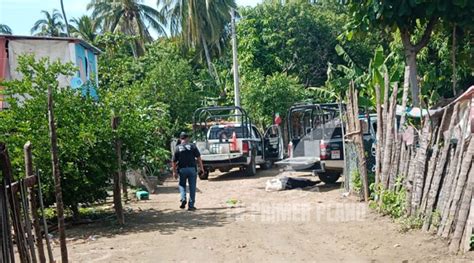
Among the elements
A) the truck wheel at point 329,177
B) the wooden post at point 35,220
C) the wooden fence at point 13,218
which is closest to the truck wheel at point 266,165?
the truck wheel at point 329,177

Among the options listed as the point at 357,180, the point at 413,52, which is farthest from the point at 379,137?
the point at 413,52

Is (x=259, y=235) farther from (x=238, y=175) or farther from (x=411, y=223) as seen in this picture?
(x=238, y=175)

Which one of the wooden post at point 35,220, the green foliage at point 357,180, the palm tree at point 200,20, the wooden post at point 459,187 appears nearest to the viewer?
the wooden post at point 35,220

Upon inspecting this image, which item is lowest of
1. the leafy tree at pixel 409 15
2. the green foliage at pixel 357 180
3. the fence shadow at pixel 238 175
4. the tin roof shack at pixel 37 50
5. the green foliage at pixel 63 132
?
the fence shadow at pixel 238 175

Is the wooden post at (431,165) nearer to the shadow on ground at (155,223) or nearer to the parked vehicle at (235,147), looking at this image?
the shadow on ground at (155,223)

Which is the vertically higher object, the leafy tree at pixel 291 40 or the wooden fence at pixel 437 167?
the leafy tree at pixel 291 40

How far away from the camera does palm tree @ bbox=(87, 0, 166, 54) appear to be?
3619cm

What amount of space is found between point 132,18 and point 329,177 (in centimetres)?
2574

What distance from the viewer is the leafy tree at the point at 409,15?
9.68 meters

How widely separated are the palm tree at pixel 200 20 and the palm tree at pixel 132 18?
8.79 feet

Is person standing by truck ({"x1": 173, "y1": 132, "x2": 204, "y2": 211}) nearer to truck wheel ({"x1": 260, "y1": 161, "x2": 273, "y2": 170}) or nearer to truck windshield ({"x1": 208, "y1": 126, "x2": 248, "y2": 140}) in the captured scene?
truck windshield ({"x1": 208, "y1": 126, "x2": 248, "y2": 140})

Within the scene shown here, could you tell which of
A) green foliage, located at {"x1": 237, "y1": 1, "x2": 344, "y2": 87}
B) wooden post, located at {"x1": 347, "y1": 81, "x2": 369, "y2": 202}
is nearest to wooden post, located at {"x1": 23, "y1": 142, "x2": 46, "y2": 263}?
wooden post, located at {"x1": 347, "y1": 81, "x2": 369, "y2": 202}

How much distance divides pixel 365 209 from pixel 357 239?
7.48ft

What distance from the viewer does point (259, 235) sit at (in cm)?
841
